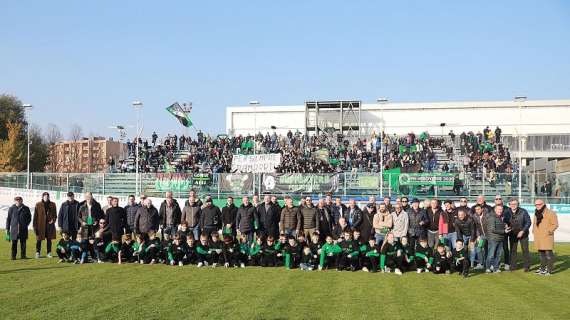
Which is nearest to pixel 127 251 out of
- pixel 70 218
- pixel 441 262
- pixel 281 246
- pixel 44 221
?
pixel 70 218

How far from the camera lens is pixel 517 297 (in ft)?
34.6

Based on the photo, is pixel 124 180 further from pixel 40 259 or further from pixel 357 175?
pixel 40 259

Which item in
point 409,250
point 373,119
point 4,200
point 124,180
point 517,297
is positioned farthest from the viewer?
point 373,119

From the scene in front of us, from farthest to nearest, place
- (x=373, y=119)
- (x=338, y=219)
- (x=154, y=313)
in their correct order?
(x=373, y=119) < (x=338, y=219) < (x=154, y=313)

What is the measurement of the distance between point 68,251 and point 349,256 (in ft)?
23.6

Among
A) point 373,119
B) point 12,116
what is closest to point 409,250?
point 373,119

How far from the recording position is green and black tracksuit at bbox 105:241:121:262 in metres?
15.0

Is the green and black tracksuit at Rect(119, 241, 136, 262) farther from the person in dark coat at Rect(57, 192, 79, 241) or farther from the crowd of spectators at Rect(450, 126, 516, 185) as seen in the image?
the crowd of spectators at Rect(450, 126, 516, 185)

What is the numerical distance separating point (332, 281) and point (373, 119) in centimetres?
3655

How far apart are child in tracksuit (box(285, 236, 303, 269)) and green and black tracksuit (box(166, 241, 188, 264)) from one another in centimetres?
258

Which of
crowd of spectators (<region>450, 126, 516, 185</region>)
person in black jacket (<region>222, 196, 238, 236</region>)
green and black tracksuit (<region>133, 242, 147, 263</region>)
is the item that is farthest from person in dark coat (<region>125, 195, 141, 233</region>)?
crowd of spectators (<region>450, 126, 516, 185</region>)

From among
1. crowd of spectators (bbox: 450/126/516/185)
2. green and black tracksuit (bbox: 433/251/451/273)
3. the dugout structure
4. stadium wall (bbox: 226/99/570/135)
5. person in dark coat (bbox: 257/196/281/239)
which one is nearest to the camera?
green and black tracksuit (bbox: 433/251/451/273)

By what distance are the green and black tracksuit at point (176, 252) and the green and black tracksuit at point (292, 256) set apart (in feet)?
8.41

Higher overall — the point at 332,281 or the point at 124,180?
the point at 124,180
